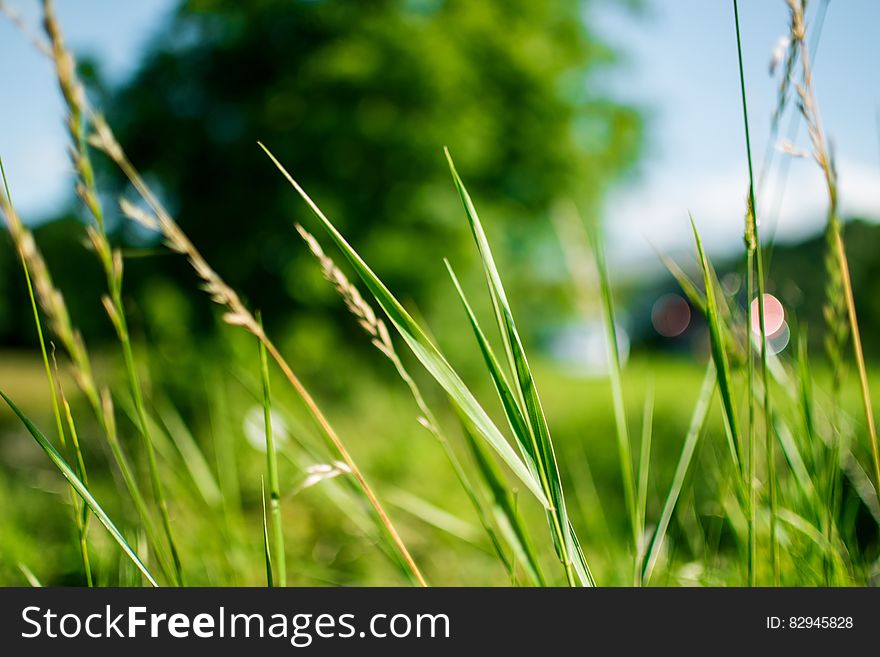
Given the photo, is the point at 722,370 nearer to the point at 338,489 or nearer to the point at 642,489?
the point at 642,489

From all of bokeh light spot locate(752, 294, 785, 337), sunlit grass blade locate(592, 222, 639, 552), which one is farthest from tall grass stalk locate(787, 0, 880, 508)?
sunlit grass blade locate(592, 222, 639, 552)

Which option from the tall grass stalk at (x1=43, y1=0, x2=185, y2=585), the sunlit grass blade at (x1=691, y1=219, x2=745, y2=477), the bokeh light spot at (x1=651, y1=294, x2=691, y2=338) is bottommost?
the sunlit grass blade at (x1=691, y1=219, x2=745, y2=477)

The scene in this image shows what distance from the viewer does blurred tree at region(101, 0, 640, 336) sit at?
17.1 ft

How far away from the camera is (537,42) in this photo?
596 centimetres

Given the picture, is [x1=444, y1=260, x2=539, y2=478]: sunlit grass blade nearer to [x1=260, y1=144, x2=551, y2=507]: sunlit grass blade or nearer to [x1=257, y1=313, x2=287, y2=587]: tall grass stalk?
[x1=260, y1=144, x2=551, y2=507]: sunlit grass blade

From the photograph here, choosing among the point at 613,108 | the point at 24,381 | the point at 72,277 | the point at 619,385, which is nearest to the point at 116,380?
the point at 619,385

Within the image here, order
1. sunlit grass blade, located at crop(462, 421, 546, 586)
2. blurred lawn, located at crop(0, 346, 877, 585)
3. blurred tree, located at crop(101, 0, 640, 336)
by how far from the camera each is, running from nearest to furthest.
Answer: sunlit grass blade, located at crop(462, 421, 546, 586), blurred lawn, located at crop(0, 346, 877, 585), blurred tree, located at crop(101, 0, 640, 336)

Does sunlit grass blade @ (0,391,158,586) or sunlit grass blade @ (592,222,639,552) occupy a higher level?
sunlit grass blade @ (592,222,639,552)

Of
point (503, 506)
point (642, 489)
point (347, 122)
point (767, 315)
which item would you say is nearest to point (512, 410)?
point (503, 506)

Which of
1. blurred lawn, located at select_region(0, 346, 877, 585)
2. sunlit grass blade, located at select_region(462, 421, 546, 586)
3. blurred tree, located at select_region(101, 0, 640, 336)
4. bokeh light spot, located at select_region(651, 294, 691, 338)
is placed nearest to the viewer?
sunlit grass blade, located at select_region(462, 421, 546, 586)

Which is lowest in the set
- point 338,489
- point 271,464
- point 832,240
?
point 271,464

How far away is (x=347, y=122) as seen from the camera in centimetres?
523

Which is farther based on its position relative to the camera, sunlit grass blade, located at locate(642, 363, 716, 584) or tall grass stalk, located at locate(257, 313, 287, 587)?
sunlit grass blade, located at locate(642, 363, 716, 584)
